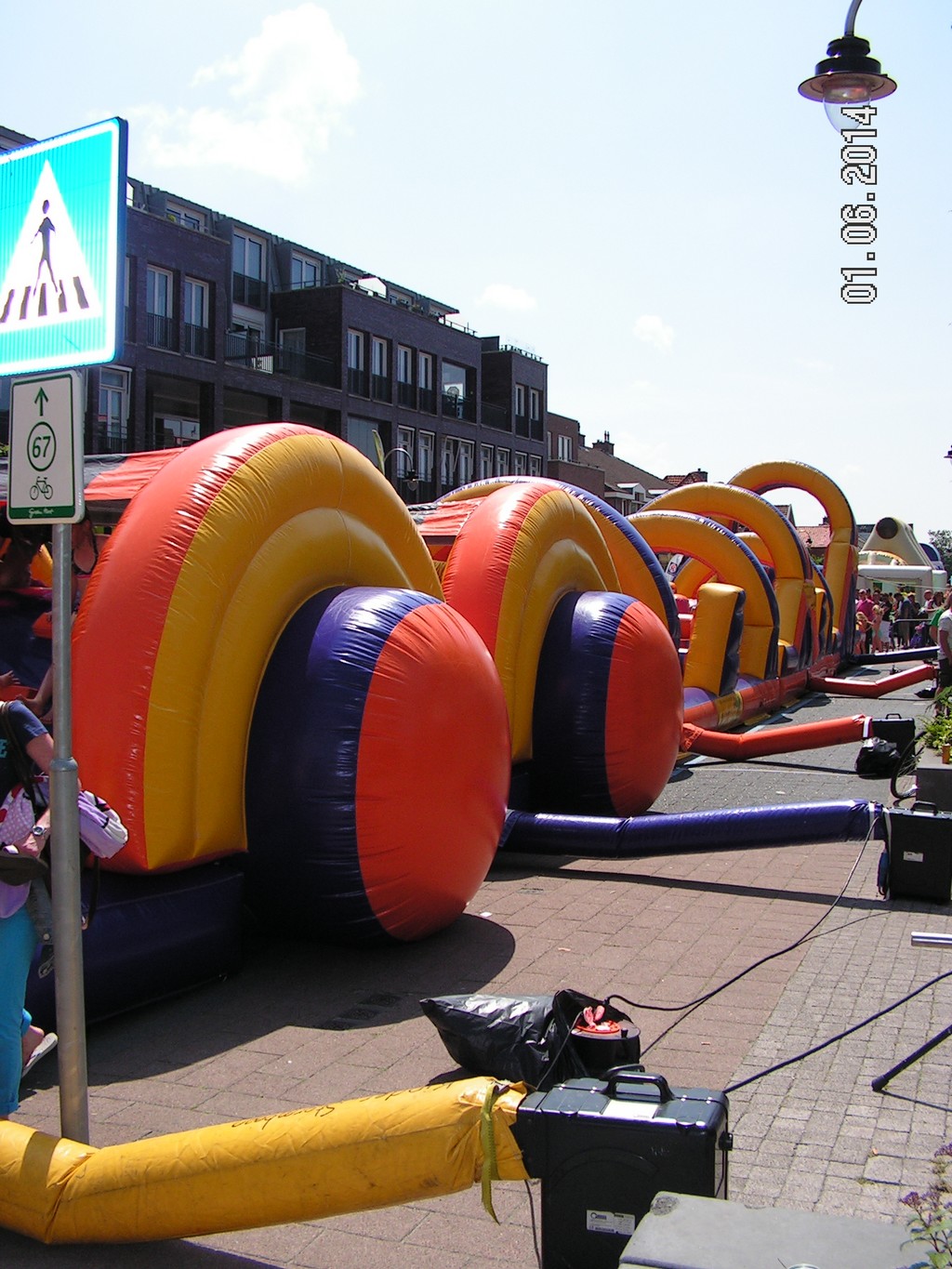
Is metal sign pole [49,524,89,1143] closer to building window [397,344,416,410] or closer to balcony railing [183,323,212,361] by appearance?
balcony railing [183,323,212,361]

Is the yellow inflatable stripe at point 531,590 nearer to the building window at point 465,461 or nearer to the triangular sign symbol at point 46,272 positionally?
the triangular sign symbol at point 46,272

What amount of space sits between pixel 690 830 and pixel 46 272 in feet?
16.9

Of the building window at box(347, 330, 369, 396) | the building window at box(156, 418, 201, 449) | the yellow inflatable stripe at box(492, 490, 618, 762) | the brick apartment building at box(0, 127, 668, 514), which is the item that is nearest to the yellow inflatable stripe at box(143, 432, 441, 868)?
the yellow inflatable stripe at box(492, 490, 618, 762)

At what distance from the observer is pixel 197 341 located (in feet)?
101

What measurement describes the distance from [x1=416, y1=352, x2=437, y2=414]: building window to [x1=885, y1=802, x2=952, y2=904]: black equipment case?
35135mm

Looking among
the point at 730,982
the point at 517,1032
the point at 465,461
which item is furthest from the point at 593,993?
the point at 465,461

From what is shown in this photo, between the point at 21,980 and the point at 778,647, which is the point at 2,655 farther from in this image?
the point at 778,647

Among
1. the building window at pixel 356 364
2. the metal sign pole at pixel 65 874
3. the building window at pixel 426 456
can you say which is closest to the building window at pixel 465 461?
the building window at pixel 426 456

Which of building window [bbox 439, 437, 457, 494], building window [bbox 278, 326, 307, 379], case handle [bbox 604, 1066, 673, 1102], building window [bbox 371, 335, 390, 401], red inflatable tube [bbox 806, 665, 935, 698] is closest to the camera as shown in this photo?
case handle [bbox 604, 1066, 673, 1102]

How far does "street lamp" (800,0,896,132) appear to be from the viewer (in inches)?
205

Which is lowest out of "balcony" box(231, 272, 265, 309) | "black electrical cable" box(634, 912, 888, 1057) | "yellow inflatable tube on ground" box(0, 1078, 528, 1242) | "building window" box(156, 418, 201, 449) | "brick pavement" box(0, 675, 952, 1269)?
"brick pavement" box(0, 675, 952, 1269)

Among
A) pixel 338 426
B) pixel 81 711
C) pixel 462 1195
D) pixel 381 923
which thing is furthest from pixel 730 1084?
pixel 338 426

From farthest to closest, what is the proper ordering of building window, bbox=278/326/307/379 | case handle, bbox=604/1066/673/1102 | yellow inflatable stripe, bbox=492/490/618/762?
building window, bbox=278/326/307/379 → yellow inflatable stripe, bbox=492/490/618/762 → case handle, bbox=604/1066/673/1102

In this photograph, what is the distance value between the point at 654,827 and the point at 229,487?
3544 mm
